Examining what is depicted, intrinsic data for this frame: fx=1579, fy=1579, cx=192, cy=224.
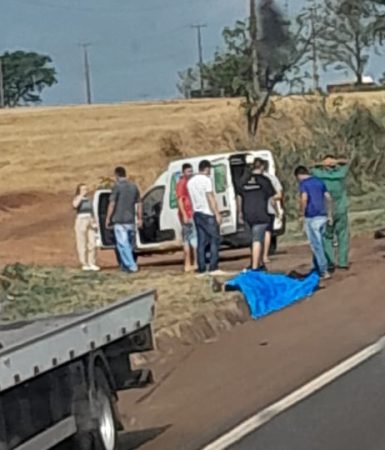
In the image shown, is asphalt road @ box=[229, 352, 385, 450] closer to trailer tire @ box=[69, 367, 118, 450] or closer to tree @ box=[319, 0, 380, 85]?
trailer tire @ box=[69, 367, 118, 450]

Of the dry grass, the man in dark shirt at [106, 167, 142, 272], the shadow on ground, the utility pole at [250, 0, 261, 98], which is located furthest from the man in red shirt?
the utility pole at [250, 0, 261, 98]

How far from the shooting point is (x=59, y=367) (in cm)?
1005

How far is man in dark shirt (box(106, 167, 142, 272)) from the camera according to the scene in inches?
945

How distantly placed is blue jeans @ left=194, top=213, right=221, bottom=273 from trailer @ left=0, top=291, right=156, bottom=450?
11440 millimetres

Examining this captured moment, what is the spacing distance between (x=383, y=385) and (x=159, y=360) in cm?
312

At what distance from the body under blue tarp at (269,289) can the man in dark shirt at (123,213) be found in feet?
9.24

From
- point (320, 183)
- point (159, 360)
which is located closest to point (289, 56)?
point (320, 183)

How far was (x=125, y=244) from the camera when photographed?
24.4 metres

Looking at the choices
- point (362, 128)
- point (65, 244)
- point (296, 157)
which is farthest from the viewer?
point (362, 128)

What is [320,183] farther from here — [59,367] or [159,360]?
[59,367]

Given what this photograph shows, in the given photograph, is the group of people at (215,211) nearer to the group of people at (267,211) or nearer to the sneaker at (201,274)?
the group of people at (267,211)

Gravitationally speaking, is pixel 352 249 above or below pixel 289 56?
below

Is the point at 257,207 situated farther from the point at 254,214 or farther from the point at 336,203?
the point at 336,203

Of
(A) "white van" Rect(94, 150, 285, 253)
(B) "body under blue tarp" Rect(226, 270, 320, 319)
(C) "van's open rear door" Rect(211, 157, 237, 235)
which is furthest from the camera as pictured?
(C) "van's open rear door" Rect(211, 157, 237, 235)
